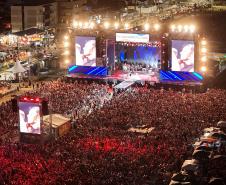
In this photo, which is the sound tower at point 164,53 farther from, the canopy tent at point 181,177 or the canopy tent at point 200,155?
the canopy tent at point 181,177

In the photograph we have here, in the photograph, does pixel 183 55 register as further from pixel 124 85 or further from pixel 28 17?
pixel 28 17

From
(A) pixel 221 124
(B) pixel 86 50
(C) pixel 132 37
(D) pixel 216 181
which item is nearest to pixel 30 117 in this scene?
(A) pixel 221 124

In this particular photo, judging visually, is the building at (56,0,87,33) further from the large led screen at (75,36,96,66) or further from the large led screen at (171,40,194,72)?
the large led screen at (171,40,194,72)

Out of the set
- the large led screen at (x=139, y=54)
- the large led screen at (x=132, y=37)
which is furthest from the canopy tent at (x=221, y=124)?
the large led screen at (x=139, y=54)

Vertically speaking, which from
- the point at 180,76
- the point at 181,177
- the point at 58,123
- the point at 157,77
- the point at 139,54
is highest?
the point at 139,54

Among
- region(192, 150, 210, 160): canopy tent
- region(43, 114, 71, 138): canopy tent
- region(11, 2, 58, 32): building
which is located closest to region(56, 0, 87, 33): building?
region(11, 2, 58, 32): building
